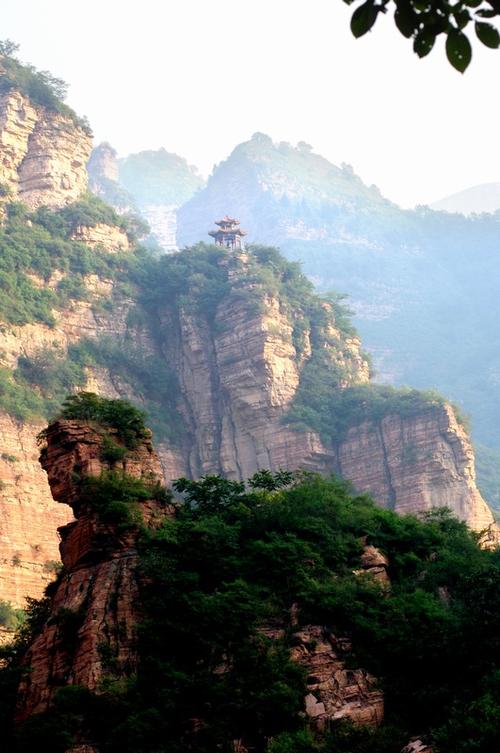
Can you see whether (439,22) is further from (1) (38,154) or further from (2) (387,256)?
(2) (387,256)

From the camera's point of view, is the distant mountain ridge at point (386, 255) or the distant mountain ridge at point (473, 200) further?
the distant mountain ridge at point (473, 200)

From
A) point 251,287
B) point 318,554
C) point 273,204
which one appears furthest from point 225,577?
point 273,204

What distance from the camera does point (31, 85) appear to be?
62594 mm

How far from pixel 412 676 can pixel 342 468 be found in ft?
107

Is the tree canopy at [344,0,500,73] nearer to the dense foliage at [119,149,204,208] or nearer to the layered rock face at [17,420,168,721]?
the layered rock face at [17,420,168,721]

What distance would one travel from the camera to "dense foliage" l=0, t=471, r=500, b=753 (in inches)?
815

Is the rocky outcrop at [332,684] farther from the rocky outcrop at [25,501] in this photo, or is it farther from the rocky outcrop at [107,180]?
the rocky outcrop at [107,180]

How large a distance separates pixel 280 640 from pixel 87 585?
171 inches

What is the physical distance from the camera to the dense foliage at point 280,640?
67.9 feet

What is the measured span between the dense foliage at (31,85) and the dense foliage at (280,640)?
128 feet

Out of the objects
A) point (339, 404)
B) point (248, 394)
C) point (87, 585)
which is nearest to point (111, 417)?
point (87, 585)

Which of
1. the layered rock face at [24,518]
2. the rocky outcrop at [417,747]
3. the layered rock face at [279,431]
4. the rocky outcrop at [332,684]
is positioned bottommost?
the rocky outcrop at [417,747]

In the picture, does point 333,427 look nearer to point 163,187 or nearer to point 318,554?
point 318,554

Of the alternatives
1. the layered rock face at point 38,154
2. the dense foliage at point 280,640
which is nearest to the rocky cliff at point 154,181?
the layered rock face at point 38,154
